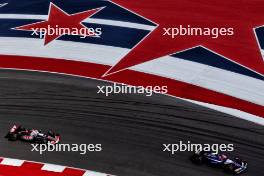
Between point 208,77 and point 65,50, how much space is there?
17.7ft

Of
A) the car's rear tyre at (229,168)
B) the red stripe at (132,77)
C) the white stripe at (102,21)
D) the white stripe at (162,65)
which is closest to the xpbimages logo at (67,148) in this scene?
the red stripe at (132,77)

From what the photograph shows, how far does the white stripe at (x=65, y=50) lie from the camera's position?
1712 centimetres

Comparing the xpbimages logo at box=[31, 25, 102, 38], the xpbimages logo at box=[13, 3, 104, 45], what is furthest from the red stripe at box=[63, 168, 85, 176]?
the xpbimages logo at box=[31, 25, 102, 38]

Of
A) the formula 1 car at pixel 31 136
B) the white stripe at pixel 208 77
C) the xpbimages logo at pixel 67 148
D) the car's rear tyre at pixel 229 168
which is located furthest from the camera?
the white stripe at pixel 208 77

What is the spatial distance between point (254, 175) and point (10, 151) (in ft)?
22.3

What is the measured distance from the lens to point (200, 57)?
1684cm

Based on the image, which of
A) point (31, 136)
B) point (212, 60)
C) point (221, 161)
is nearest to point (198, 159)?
point (221, 161)

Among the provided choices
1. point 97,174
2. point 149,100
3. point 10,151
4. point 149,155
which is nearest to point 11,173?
point 10,151

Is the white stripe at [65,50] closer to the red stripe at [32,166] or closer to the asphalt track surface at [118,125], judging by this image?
the asphalt track surface at [118,125]

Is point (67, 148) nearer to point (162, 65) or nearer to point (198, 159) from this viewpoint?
point (198, 159)

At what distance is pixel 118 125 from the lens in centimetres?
1430

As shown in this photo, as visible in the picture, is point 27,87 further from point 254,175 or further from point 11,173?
point 254,175

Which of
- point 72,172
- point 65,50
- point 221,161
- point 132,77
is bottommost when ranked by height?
point 72,172

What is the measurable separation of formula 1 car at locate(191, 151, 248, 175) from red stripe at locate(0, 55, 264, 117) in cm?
237
